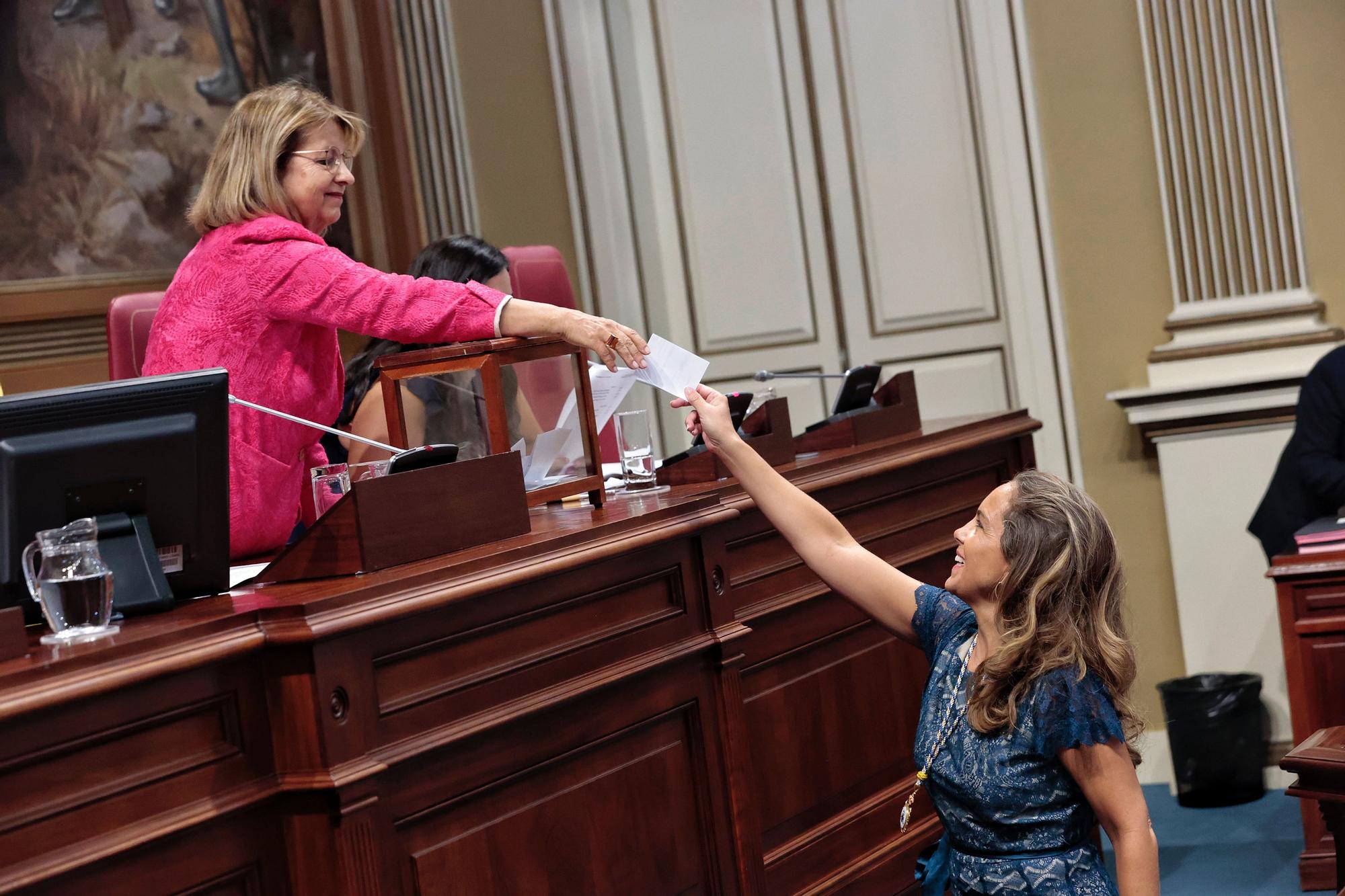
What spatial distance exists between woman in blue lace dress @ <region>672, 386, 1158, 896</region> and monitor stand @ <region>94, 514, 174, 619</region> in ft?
3.20

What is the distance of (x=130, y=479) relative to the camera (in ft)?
5.76

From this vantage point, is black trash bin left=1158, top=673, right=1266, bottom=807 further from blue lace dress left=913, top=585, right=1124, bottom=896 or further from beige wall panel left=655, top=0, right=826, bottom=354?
blue lace dress left=913, top=585, right=1124, bottom=896

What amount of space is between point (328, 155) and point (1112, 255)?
2.87 meters

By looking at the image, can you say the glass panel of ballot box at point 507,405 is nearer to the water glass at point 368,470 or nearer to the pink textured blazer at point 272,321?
the pink textured blazer at point 272,321

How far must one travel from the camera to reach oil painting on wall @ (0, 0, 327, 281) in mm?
4055

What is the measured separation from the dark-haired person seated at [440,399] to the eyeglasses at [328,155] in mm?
371

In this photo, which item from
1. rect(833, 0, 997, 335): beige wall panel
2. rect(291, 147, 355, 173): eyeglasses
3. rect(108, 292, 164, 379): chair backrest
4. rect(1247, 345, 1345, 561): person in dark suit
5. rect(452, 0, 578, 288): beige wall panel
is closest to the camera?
rect(291, 147, 355, 173): eyeglasses

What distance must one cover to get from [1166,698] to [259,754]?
125 inches

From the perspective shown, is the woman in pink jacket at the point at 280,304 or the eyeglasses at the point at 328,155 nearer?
the woman in pink jacket at the point at 280,304

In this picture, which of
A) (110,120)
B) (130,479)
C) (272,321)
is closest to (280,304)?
(272,321)

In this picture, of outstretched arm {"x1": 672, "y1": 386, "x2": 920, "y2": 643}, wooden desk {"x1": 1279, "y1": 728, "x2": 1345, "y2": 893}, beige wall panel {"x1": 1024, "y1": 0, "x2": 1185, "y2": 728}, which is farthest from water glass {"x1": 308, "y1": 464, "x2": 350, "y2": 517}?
beige wall panel {"x1": 1024, "y1": 0, "x2": 1185, "y2": 728}

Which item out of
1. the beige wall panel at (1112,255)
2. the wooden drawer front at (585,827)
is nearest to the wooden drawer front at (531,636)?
the wooden drawer front at (585,827)

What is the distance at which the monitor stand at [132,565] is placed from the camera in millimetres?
1736

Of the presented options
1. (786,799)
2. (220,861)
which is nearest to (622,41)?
(786,799)
